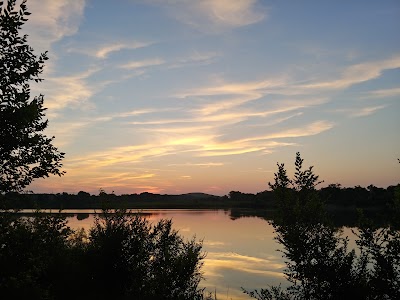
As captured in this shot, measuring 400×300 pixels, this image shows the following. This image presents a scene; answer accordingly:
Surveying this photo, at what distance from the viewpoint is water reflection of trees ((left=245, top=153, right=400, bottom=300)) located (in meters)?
17.3

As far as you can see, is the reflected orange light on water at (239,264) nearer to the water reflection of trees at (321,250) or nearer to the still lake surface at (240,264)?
the still lake surface at (240,264)

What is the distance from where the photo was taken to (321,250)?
20453mm

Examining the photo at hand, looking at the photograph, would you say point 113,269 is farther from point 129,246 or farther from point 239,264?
point 239,264

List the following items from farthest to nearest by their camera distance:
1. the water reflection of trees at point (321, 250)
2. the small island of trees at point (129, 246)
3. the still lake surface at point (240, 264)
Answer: the still lake surface at point (240, 264) → the water reflection of trees at point (321, 250) → the small island of trees at point (129, 246)

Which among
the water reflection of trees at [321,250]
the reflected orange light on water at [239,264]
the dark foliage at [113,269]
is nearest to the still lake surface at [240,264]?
the reflected orange light on water at [239,264]

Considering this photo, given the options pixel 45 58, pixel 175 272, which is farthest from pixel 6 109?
pixel 175 272

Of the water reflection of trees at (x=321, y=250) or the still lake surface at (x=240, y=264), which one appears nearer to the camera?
the water reflection of trees at (x=321, y=250)

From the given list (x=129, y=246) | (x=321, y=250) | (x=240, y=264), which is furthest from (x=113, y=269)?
(x=240, y=264)

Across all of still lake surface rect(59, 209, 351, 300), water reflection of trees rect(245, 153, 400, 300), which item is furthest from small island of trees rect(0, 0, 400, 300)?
still lake surface rect(59, 209, 351, 300)

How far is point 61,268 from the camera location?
24.4m

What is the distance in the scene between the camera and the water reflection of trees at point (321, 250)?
1735 centimetres

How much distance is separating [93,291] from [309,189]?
594 inches

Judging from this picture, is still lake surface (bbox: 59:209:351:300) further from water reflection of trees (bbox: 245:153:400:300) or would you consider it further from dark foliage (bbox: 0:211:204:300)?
water reflection of trees (bbox: 245:153:400:300)

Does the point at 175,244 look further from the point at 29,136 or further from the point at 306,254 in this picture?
the point at 29,136
